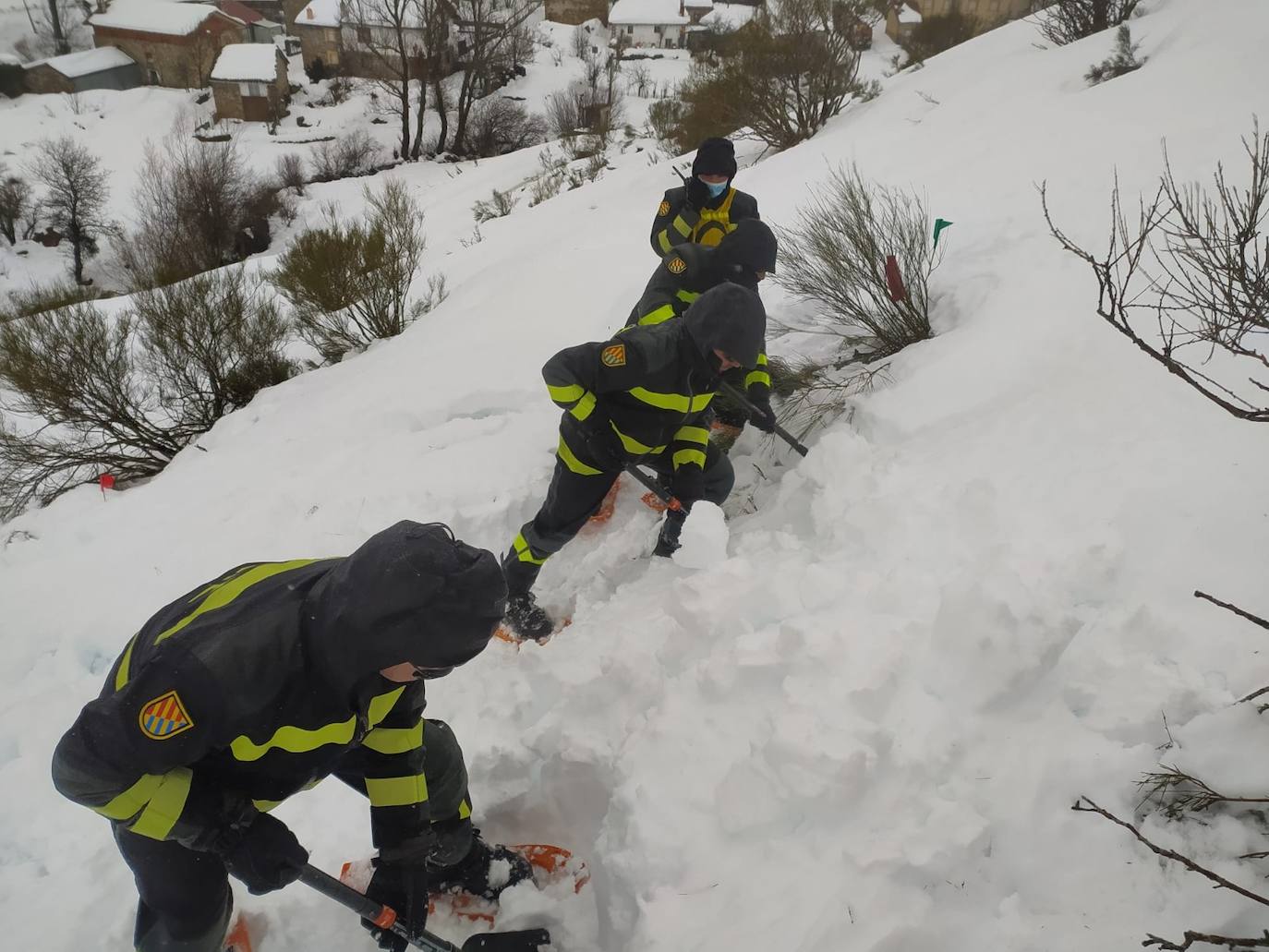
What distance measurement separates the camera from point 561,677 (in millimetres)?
2658

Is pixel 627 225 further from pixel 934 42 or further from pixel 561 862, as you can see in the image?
pixel 934 42

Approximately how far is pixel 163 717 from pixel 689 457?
2.21m

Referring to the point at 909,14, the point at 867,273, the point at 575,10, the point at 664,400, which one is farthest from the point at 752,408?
the point at 575,10

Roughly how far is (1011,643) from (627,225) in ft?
24.7

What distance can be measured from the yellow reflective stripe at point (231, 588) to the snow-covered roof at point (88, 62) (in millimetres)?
43434

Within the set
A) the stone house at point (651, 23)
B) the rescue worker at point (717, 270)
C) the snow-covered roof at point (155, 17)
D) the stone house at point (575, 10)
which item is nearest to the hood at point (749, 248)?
the rescue worker at point (717, 270)

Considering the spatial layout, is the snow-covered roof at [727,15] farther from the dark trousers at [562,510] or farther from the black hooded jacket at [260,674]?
the black hooded jacket at [260,674]

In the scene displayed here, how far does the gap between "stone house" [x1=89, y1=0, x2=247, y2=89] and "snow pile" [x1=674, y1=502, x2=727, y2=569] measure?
40.6 m

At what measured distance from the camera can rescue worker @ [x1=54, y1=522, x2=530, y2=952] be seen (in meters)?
1.37

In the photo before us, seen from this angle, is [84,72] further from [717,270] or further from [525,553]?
[525,553]

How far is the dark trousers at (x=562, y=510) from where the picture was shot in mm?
2965

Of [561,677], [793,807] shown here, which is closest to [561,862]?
[561,677]

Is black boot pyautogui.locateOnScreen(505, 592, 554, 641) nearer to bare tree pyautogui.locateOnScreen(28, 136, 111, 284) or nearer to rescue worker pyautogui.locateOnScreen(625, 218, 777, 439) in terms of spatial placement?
rescue worker pyautogui.locateOnScreen(625, 218, 777, 439)

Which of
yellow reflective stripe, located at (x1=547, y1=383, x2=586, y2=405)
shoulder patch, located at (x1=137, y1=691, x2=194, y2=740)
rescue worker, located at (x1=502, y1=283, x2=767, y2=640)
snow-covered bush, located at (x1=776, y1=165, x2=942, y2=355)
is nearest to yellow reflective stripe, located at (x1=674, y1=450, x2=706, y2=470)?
rescue worker, located at (x1=502, y1=283, x2=767, y2=640)
